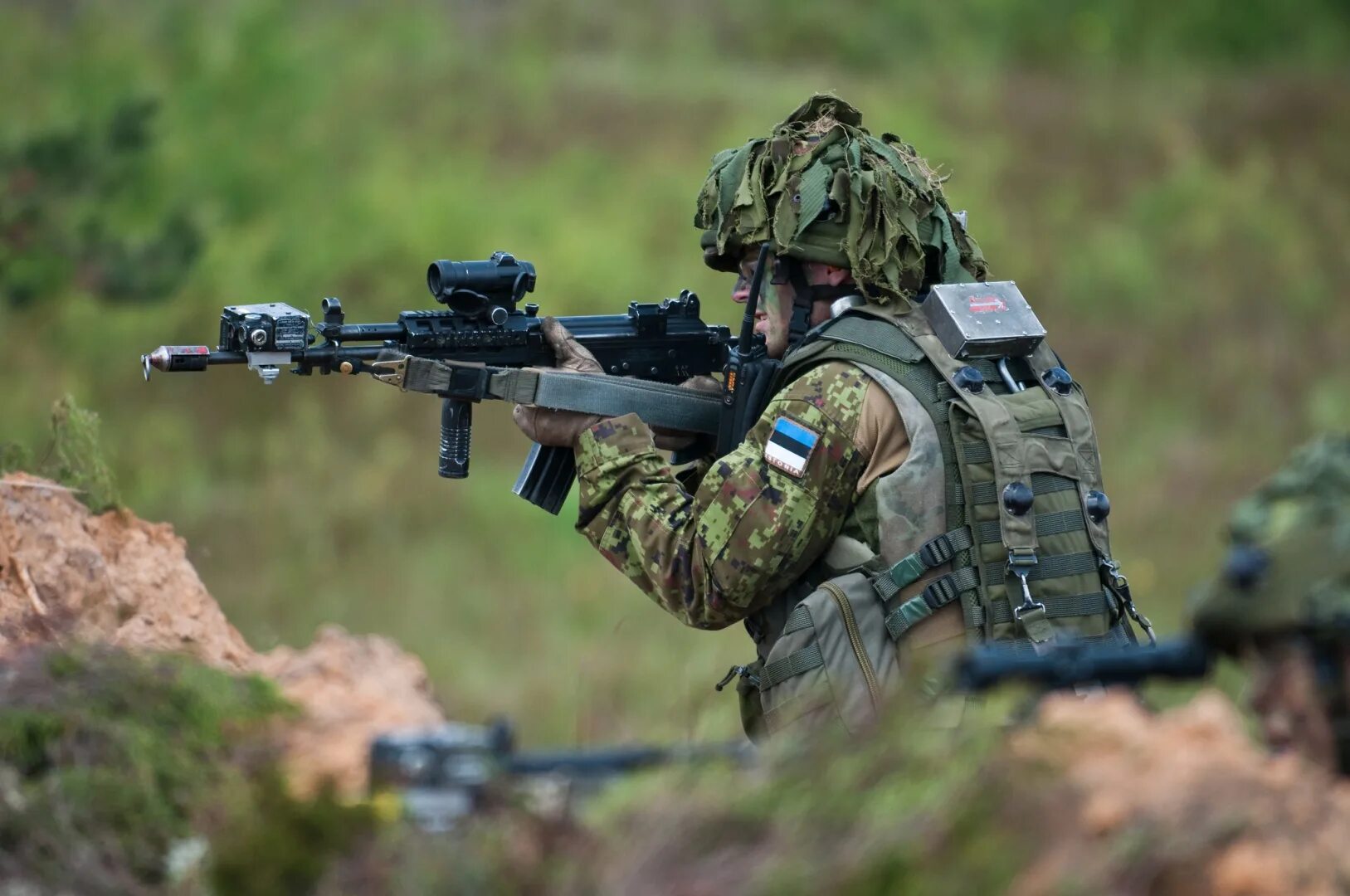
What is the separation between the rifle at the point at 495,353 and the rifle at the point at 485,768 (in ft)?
7.56

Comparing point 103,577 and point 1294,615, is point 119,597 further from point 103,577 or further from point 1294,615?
point 1294,615

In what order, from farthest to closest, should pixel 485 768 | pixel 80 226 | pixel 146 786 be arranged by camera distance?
1. pixel 80 226
2. pixel 146 786
3. pixel 485 768

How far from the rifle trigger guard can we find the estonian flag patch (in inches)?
42.0

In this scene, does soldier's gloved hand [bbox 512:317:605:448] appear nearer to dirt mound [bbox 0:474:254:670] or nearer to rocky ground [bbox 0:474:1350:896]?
dirt mound [bbox 0:474:254:670]

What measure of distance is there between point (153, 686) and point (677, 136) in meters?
15.3

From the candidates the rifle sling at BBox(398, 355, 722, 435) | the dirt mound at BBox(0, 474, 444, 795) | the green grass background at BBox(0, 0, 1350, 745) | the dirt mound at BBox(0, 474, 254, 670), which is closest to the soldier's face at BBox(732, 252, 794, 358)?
the rifle sling at BBox(398, 355, 722, 435)

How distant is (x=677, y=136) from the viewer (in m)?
17.8

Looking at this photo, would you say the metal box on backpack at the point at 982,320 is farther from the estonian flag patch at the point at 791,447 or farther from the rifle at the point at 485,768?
the rifle at the point at 485,768

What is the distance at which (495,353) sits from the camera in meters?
5.06

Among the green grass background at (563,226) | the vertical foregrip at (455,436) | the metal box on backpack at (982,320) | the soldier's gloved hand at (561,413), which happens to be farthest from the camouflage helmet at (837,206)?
the green grass background at (563,226)

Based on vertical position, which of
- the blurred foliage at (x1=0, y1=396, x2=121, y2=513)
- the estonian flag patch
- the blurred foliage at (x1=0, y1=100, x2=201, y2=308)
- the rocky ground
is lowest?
the rocky ground

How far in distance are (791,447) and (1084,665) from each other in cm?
197

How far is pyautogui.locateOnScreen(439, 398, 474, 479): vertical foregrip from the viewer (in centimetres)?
513

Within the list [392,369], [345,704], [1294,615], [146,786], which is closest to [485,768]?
[146,786]
